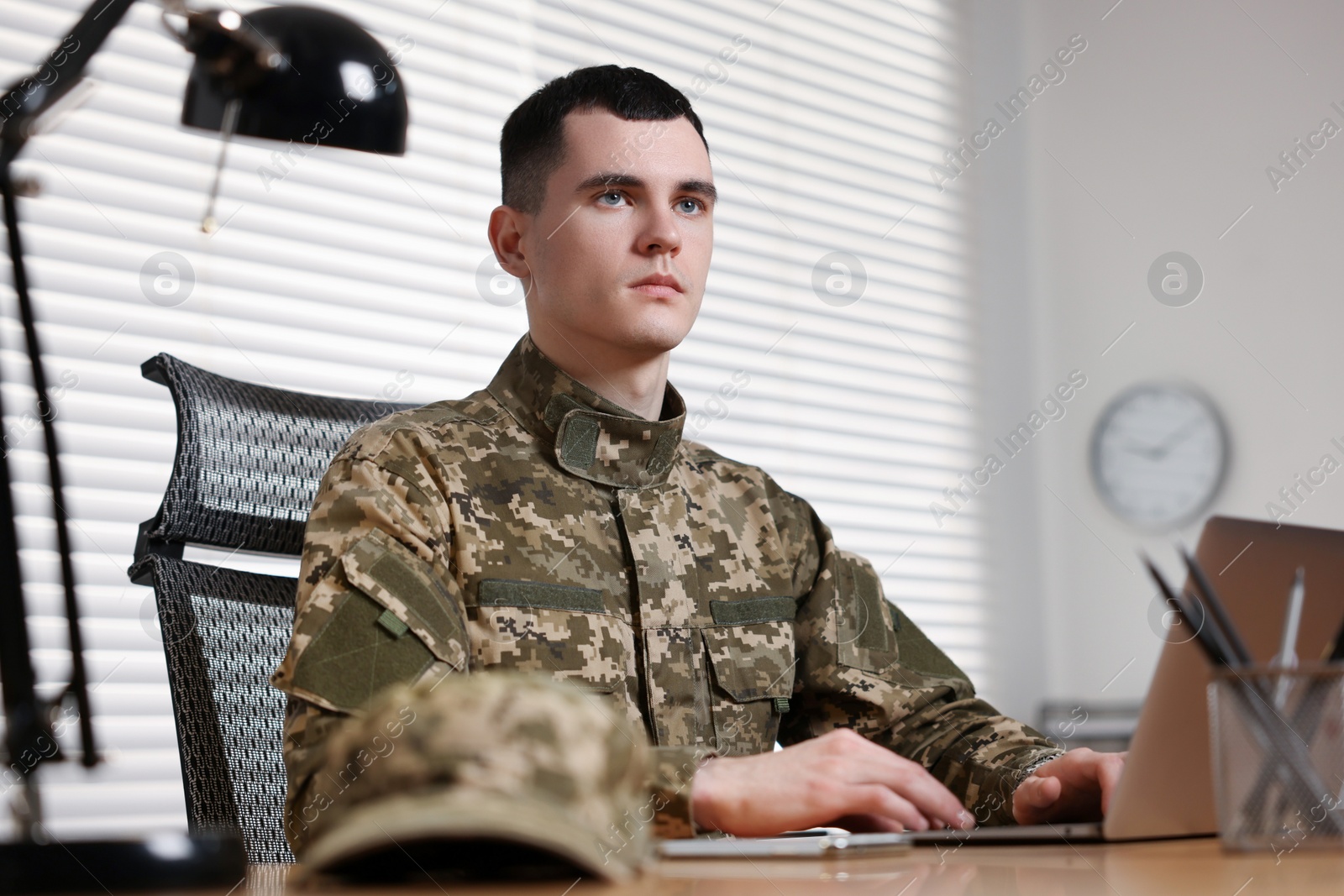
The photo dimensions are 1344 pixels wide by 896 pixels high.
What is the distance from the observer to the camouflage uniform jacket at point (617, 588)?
3.52ft

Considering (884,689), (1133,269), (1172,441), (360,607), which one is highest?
(1133,269)

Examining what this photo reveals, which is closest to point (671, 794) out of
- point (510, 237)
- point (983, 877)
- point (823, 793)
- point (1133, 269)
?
point (823, 793)

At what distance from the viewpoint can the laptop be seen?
2.31ft

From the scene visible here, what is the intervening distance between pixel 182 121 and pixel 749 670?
806mm

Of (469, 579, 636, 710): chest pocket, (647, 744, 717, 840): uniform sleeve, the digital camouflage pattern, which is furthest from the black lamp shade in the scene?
the digital camouflage pattern

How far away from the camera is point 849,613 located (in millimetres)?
1479

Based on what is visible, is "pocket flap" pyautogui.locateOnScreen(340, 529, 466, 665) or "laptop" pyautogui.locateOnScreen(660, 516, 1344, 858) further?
"pocket flap" pyautogui.locateOnScreen(340, 529, 466, 665)

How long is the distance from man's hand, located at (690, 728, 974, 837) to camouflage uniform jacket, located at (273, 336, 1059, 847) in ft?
0.85

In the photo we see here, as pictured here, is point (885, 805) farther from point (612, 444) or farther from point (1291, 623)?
point (612, 444)

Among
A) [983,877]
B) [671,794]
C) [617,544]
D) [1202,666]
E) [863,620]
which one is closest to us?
[983,877]

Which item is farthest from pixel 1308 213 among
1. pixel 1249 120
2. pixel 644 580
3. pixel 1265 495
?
pixel 644 580

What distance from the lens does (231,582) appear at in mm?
1229

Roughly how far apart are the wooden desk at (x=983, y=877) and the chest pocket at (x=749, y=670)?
65 cm

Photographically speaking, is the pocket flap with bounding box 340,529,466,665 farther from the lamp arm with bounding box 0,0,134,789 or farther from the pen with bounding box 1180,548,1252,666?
the pen with bounding box 1180,548,1252,666
